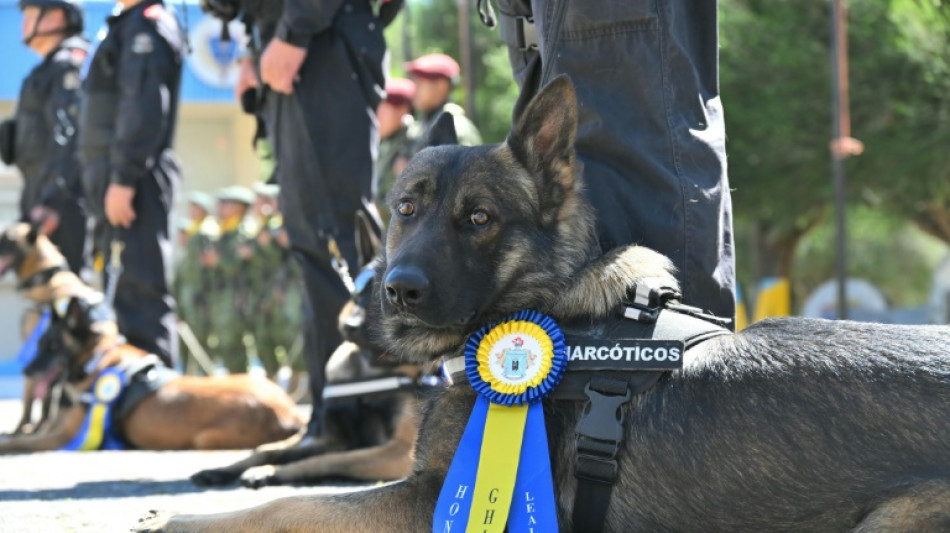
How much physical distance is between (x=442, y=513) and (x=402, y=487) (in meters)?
0.18

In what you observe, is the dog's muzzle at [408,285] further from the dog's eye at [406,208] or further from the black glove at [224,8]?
the black glove at [224,8]

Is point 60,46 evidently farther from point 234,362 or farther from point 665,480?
point 665,480

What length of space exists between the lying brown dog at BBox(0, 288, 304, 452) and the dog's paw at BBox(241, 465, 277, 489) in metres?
1.62

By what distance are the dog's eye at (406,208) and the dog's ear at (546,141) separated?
31cm

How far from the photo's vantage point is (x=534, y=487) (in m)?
2.61

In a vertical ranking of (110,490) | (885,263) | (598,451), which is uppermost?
(885,263)

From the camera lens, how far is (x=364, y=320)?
185 inches

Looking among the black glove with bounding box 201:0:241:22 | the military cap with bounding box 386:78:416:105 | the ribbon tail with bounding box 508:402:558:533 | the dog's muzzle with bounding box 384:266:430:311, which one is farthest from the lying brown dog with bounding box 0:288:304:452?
the ribbon tail with bounding box 508:402:558:533

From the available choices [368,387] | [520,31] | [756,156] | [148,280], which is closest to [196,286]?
[148,280]

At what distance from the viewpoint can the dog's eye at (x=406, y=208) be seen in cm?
295

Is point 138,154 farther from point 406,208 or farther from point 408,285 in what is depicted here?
point 408,285

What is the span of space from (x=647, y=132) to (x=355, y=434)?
2501mm

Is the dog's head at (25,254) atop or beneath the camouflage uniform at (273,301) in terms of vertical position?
beneath

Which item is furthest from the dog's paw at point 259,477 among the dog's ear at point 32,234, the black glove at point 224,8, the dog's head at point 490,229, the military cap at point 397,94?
the military cap at point 397,94
